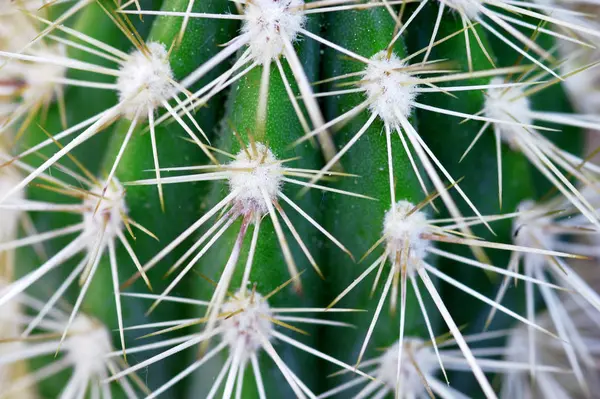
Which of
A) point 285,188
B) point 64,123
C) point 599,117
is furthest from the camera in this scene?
point 599,117

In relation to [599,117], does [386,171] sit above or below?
below

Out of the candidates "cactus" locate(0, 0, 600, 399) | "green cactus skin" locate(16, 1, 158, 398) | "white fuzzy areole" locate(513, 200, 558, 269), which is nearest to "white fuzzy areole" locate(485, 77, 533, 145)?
"cactus" locate(0, 0, 600, 399)

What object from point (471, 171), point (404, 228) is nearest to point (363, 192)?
point (404, 228)

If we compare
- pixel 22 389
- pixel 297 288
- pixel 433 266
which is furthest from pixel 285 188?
pixel 22 389

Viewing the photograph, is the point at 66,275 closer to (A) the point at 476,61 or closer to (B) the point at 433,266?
(B) the point at 433,266

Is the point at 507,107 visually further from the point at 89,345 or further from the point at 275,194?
the point at 89,345

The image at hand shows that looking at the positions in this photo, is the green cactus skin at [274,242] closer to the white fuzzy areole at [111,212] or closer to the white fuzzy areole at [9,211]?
the white fuzzy areole at [111,212]
